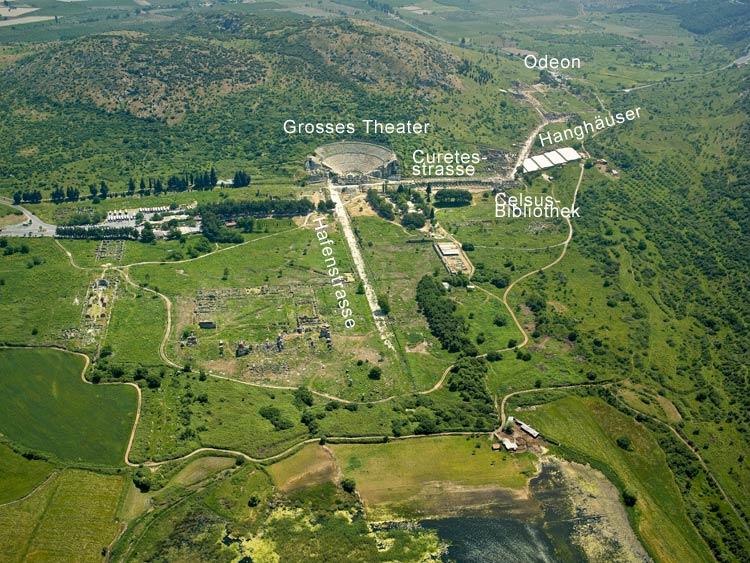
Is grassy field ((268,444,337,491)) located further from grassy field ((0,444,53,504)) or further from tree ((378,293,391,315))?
tree ((378,293,391,315))

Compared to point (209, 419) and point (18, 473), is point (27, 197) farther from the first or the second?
point (209, 419)

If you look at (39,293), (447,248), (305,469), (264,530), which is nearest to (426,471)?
(305,469)

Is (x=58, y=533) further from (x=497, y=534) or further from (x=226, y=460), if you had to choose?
(x=497, y=534)

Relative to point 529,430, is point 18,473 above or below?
above

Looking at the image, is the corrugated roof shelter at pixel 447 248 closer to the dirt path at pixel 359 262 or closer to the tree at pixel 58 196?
the dirt path at pixel 359 262

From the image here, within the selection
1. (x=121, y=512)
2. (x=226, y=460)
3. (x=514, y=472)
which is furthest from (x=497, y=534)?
(x=121, y=512)

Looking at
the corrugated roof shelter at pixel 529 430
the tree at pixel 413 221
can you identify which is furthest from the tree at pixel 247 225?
the corrugated roof shelter at pixel 529 430
